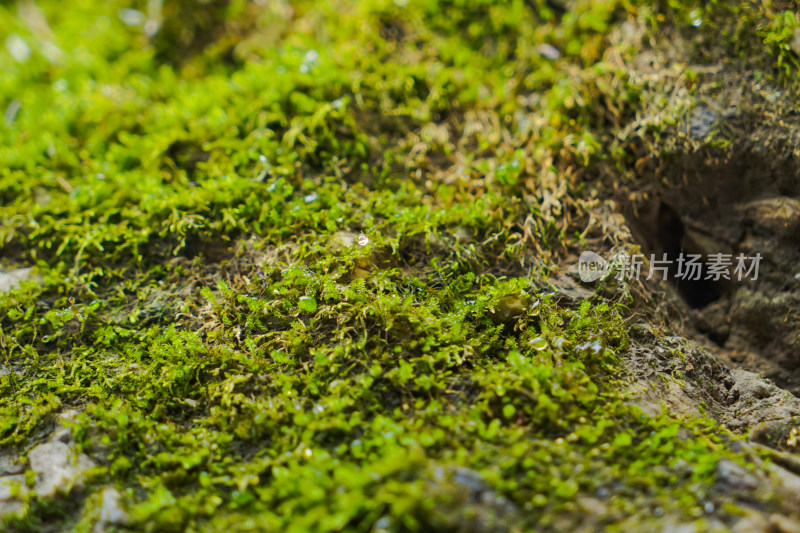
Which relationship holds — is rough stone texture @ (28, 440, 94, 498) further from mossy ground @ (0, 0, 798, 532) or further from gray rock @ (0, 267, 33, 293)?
gray rock @ (0, 267, 33, 293)

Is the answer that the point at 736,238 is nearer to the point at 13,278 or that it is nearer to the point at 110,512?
the point at 110,512

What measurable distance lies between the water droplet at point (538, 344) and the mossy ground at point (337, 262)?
15 mm

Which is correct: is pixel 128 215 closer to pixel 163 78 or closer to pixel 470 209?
pixel 163 78

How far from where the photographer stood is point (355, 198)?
10.9 ft

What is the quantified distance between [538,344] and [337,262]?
Result: 1.18m

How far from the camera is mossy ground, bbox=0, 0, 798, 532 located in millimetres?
2100

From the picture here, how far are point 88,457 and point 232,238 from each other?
4.69 feet

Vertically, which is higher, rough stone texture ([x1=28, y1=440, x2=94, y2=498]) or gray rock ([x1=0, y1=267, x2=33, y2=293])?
gray rock ([x1=0, y1=267, x2=33, y2=293])

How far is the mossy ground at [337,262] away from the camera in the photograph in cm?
210

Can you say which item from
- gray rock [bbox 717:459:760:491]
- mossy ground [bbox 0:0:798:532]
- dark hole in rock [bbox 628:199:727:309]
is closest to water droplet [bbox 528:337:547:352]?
mossy ground [bbox 0:0:798:532]

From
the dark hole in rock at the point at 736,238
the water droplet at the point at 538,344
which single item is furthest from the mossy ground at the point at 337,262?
the dark hole in rock at the point at 736,238

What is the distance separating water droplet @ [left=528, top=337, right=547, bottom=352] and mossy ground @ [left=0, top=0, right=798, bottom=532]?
0.05 ft

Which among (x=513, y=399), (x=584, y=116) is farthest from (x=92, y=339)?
(x=584, y=116)

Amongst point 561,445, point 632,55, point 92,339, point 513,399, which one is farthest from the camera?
point 632,55
